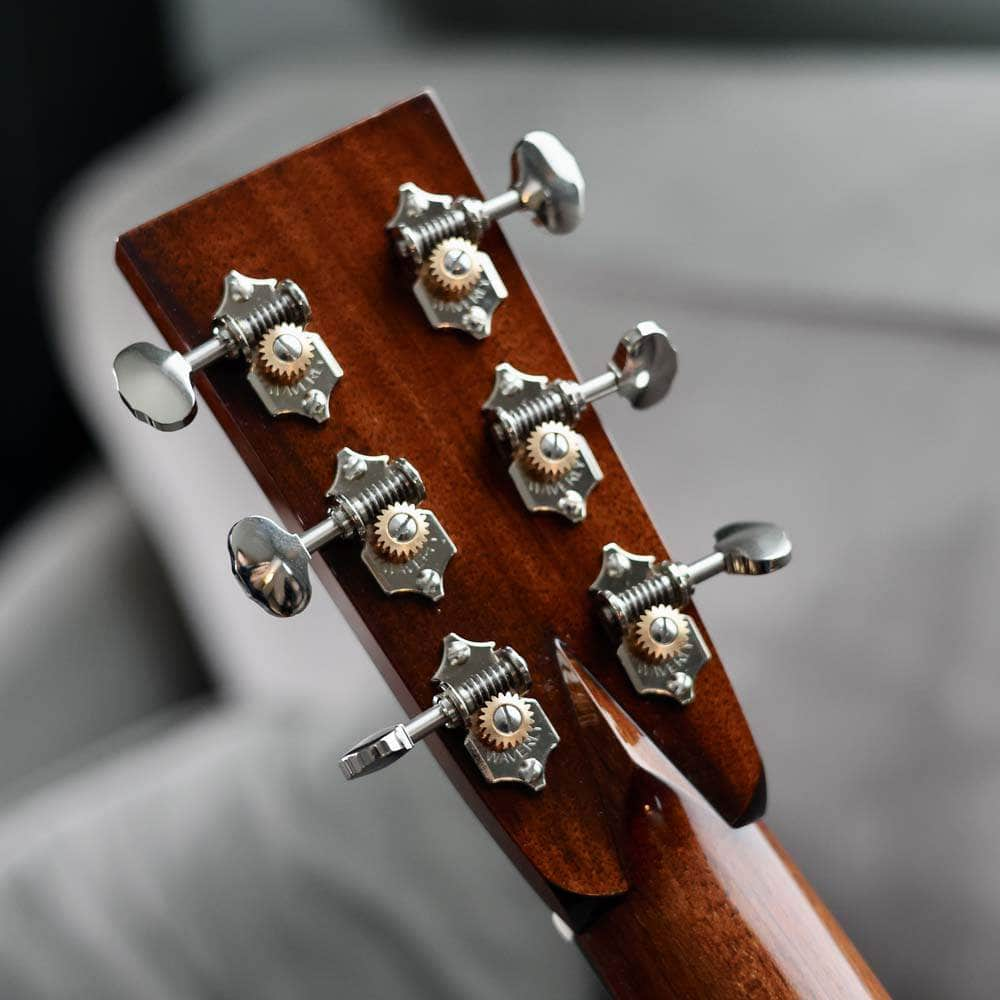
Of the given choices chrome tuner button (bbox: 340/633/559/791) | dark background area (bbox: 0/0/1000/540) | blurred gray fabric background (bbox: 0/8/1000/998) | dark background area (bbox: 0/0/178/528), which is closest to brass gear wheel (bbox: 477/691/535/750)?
chrome tuner button (bbox: 340/633/559/791)

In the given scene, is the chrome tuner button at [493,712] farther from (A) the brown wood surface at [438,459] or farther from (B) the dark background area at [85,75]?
(B) the dark background area at [85,75]

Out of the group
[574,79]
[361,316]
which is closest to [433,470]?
[361,316]

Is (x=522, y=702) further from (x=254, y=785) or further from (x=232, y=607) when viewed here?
(x=232, y=607)

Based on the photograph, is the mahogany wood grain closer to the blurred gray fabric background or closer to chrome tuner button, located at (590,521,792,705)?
chrome tuner button, located at (590,521,792,705)

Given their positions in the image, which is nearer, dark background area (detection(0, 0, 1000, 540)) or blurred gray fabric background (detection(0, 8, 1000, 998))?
blurred gray fabric background (detection(0, 8, 1000, 998))

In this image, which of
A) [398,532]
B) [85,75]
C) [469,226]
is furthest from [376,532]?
[85,75]

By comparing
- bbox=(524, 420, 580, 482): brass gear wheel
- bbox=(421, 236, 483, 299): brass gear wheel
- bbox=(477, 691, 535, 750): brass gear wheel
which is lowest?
bbox=(477, 691, 535, 750): brass gear wheel

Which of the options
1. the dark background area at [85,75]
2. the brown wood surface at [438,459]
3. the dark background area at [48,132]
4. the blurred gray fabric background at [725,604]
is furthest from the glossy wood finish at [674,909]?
the dark background area at [48,132]
